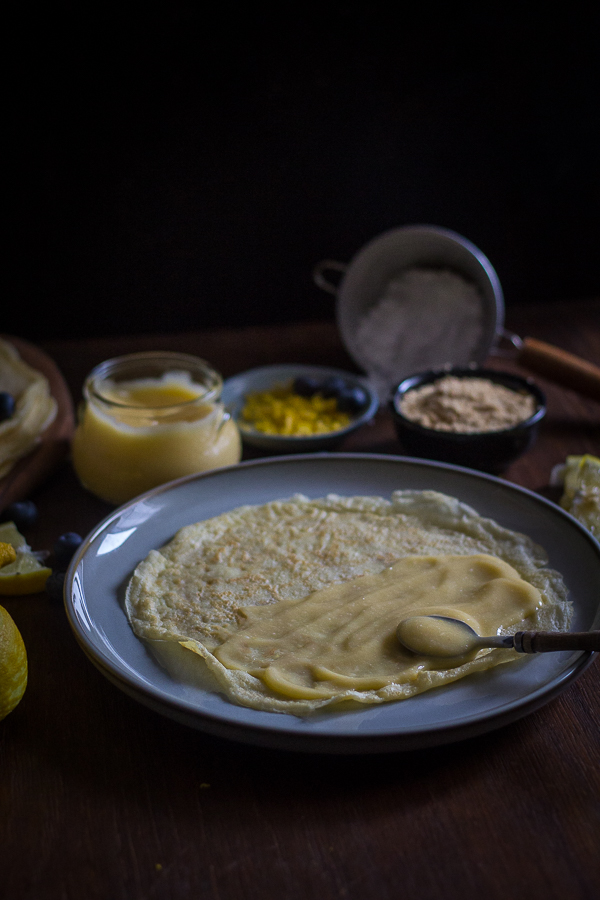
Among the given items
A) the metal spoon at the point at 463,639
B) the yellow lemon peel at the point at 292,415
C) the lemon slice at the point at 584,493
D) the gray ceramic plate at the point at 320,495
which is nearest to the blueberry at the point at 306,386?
the yellow lemon peel at the point at 292,415

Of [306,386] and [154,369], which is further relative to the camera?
[306,386]

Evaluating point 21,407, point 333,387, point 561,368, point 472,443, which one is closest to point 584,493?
point 472,443

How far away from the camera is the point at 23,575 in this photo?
4.83 feet

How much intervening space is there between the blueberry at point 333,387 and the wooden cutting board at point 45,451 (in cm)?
71

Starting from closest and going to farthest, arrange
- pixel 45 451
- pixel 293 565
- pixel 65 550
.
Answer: pixel 293 565, pixel 65 550, pixel 45 451

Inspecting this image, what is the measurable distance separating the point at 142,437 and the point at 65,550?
1.02 feet

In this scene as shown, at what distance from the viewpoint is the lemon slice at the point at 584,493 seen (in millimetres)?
1599

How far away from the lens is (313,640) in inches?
47.7

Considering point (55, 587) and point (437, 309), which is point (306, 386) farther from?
point (55, 587)

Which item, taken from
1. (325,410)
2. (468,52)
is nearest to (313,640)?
(325,410)

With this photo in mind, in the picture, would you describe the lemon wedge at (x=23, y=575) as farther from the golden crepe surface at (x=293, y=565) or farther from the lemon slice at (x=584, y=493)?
the lemon slice at (x=584, y=493)

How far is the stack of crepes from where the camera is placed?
72.2 inches

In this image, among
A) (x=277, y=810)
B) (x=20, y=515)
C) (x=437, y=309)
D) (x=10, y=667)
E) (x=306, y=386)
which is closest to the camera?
(x=277, y=810)

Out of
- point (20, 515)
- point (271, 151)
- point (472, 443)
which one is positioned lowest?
point (20, 515)
